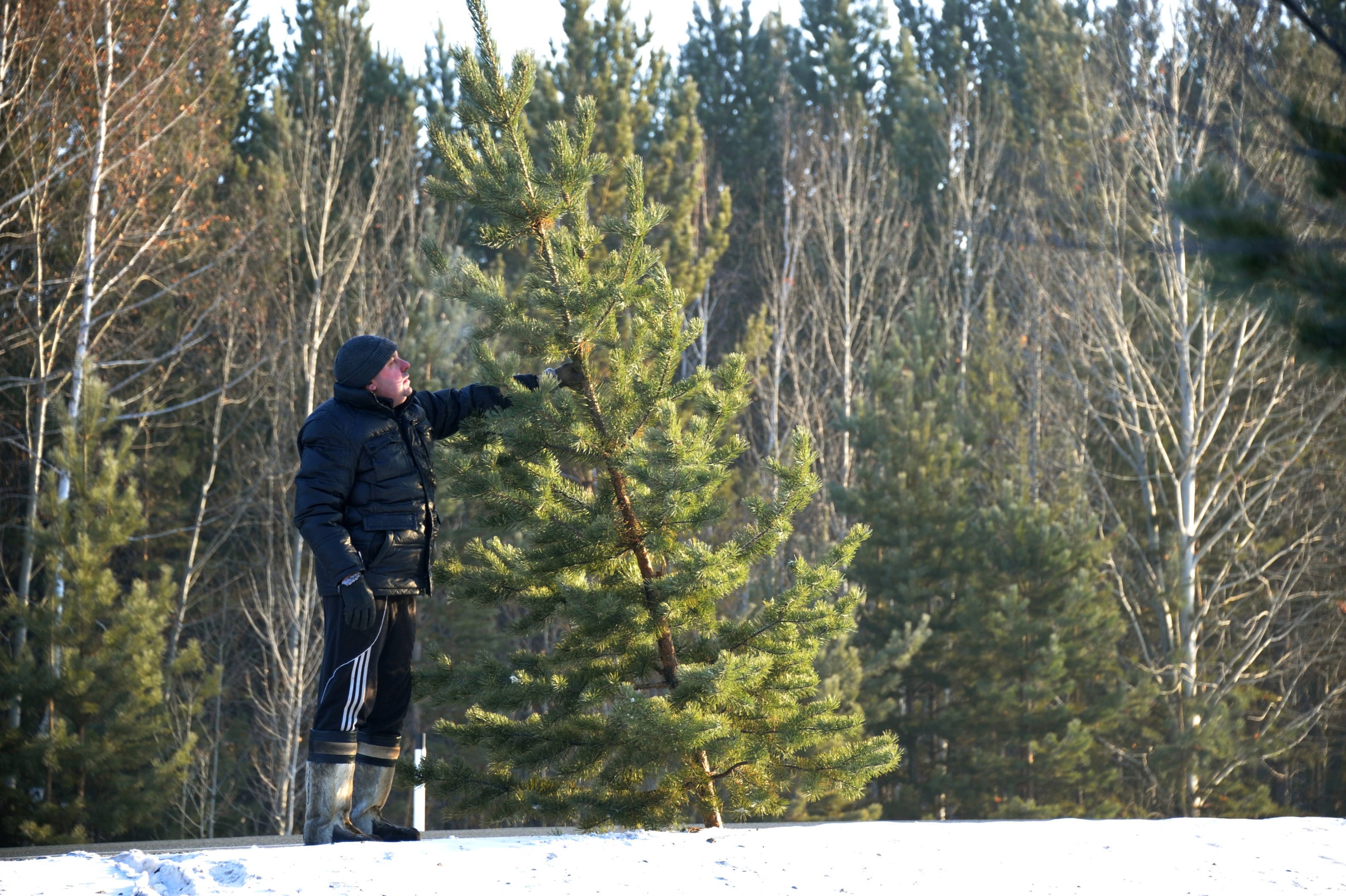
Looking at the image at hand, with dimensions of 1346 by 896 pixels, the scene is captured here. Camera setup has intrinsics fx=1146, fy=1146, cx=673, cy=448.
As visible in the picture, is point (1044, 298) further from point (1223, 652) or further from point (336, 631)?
point (336, 631)

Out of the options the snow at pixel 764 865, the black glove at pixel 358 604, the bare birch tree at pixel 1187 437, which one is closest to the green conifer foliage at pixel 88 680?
the snow at pixel 764 865

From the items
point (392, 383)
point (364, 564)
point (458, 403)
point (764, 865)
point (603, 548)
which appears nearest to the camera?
point (764, 865)

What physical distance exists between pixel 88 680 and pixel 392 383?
8.86 m

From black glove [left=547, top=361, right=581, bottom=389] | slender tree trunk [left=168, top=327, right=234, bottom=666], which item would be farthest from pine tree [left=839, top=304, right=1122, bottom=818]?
black glove [left=547, top=361, right=581, bottom=389]

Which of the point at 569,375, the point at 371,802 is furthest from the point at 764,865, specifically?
the point at 569,375

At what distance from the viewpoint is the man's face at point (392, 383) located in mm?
4938

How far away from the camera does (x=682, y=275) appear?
2059 cm

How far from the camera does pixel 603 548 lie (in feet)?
18.6

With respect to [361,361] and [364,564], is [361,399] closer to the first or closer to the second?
[361,361]

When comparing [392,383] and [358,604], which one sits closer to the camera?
[358,604]

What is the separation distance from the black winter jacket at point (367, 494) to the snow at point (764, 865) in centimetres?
108

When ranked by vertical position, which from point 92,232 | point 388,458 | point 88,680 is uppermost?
point 92,232

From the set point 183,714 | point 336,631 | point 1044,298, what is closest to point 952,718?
point 1044,298

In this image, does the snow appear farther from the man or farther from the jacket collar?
the jacket collar
